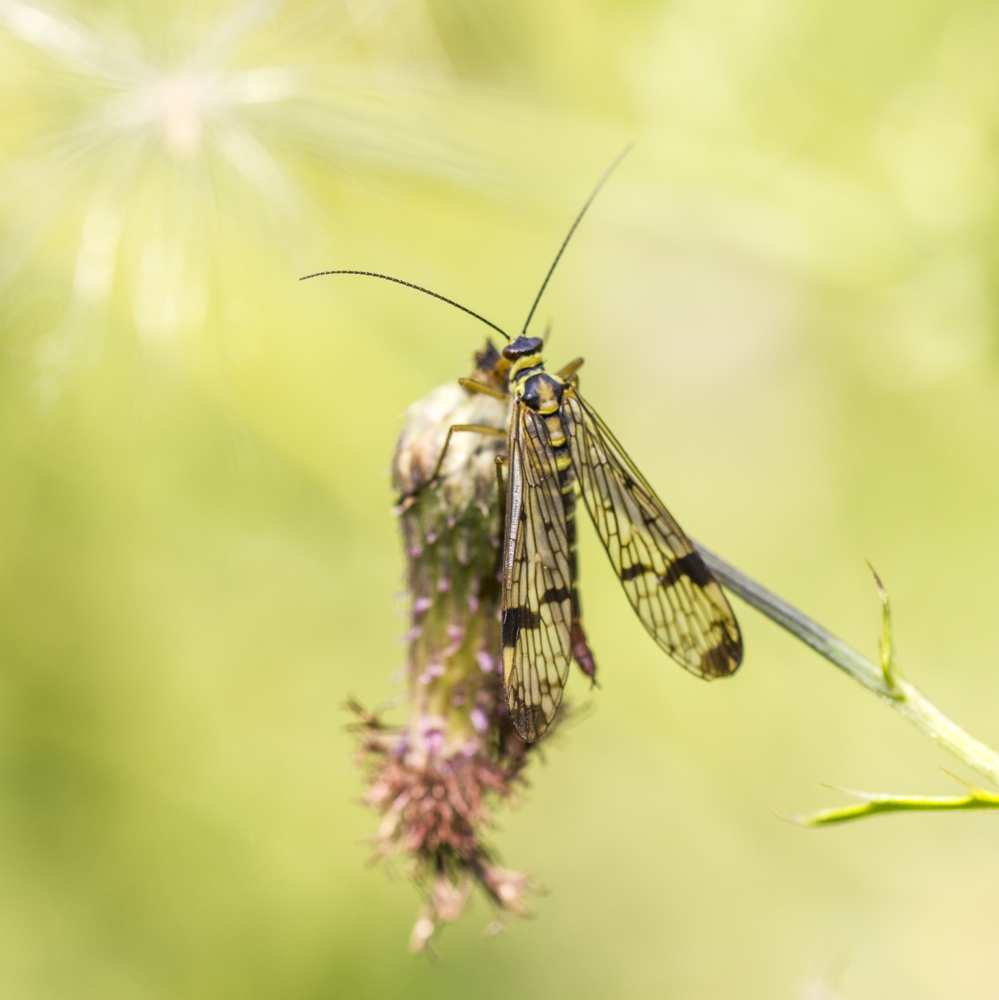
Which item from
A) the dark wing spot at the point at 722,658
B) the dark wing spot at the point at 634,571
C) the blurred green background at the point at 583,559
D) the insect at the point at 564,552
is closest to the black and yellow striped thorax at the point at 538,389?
the insect at the point at 564,552

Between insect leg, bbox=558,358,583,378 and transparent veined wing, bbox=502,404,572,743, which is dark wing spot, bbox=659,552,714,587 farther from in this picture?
insect leg, bbox=558,358,583,378

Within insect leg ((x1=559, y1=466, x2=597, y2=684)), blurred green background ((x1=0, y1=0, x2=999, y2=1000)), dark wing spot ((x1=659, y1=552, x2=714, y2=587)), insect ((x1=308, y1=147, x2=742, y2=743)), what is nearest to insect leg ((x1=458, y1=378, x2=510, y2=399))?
insect ((x1=308, y1=147, x2=742, y2=743))

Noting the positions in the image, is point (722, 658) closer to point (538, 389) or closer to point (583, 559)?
point (538, 389)

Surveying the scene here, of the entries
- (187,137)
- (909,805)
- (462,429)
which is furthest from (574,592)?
(187,137)

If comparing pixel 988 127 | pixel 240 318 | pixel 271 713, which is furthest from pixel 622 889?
pixel 988 127

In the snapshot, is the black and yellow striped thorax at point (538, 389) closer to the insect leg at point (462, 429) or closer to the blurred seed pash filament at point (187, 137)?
the insect leg at point (462, 429)

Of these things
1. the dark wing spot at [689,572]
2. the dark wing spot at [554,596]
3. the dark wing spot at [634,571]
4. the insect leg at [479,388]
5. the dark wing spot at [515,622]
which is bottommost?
the dark wing spot at [515,622]
